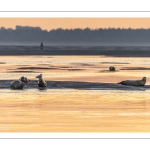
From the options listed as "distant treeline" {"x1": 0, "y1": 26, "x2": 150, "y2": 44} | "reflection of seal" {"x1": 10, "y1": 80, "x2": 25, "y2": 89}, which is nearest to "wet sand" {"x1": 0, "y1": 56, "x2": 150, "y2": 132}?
"reflection of seal" {"x1": 10, "y1": 80, "x2": 25, "y2": 89}

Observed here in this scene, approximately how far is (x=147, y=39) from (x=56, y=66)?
555cm

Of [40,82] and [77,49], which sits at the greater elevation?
[77,49]

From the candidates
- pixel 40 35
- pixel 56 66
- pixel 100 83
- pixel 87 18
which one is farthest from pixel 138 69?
pixel 87 18

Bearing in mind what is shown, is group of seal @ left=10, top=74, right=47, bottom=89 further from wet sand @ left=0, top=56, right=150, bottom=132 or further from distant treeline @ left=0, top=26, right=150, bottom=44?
distant treeline @ left=0, top=26, right=150, bottom=44

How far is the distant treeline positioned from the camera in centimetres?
2210

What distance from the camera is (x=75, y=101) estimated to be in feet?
71.8

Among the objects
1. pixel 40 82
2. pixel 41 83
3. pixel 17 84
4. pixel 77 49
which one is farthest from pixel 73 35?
pixel 77 49

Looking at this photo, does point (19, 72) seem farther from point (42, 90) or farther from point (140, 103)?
point (140, 103)

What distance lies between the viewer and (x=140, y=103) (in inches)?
848

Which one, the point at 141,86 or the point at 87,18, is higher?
the point at 87,18

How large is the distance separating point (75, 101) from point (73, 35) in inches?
104

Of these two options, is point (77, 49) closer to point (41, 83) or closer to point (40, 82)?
point (41, 83)

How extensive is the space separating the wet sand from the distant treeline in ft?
5.31

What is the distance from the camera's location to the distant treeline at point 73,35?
2210cm
